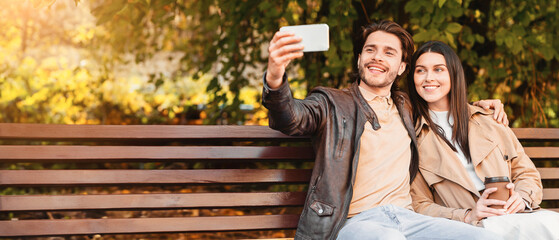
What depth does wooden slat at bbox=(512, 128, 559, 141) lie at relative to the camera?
3414 mm

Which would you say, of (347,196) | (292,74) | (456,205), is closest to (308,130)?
→ (347,196)

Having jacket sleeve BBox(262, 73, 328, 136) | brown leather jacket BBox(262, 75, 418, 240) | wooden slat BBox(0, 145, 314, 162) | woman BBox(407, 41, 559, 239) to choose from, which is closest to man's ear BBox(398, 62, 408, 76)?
woman BBox(407, 41, 559, 239)

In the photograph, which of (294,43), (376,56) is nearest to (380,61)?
(376,56)

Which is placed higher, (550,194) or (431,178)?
(431,178)

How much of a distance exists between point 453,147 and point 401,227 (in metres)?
0.69

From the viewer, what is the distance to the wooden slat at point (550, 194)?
336 centimetres

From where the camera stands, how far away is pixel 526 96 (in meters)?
5.50

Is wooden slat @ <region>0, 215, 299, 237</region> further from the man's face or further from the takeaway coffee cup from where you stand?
the takeaway coffee cup

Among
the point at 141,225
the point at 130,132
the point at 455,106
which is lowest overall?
the point at 141,225

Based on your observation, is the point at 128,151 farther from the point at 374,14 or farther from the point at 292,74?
the point at 292,74

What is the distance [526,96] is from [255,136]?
146 inches

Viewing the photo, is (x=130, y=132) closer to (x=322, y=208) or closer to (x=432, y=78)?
(x=322, y=208)

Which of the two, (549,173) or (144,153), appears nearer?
(144,153)

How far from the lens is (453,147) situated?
2.95 m
